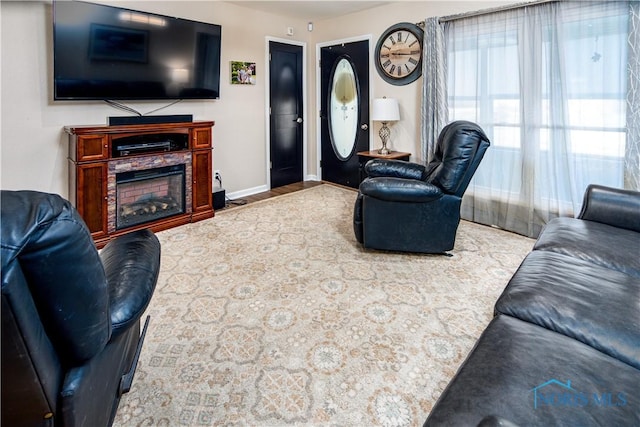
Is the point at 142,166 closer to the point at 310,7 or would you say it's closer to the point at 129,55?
the point at 129,55

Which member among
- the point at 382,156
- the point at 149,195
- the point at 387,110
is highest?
the point at 387,110

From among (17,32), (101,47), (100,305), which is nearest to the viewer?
(100,305)

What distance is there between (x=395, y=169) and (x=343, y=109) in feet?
7.28

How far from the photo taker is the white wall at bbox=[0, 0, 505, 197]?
3094mm

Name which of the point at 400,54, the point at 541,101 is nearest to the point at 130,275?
the point at 541,101

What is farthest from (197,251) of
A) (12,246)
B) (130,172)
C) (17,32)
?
(12,246)

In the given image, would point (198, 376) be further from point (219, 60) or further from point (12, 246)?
point (219, 60)

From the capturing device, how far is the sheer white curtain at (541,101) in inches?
119

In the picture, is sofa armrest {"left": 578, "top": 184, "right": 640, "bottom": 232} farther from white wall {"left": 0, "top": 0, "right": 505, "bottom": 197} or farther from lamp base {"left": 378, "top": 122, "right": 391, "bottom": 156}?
lamp base {"left": 378, "top": 122, "right": 391, "bottom": 156}

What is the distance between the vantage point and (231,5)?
4.58 metres

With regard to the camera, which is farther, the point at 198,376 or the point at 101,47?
the point at 101,47

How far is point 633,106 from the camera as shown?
114 inches

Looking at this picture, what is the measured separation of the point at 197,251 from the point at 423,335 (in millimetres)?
2009

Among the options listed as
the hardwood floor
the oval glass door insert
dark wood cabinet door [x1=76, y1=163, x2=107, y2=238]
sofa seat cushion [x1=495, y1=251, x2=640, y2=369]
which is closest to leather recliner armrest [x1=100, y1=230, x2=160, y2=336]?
sofa seat cushion [x1=495, y1=251, x2=640, y2=369]
